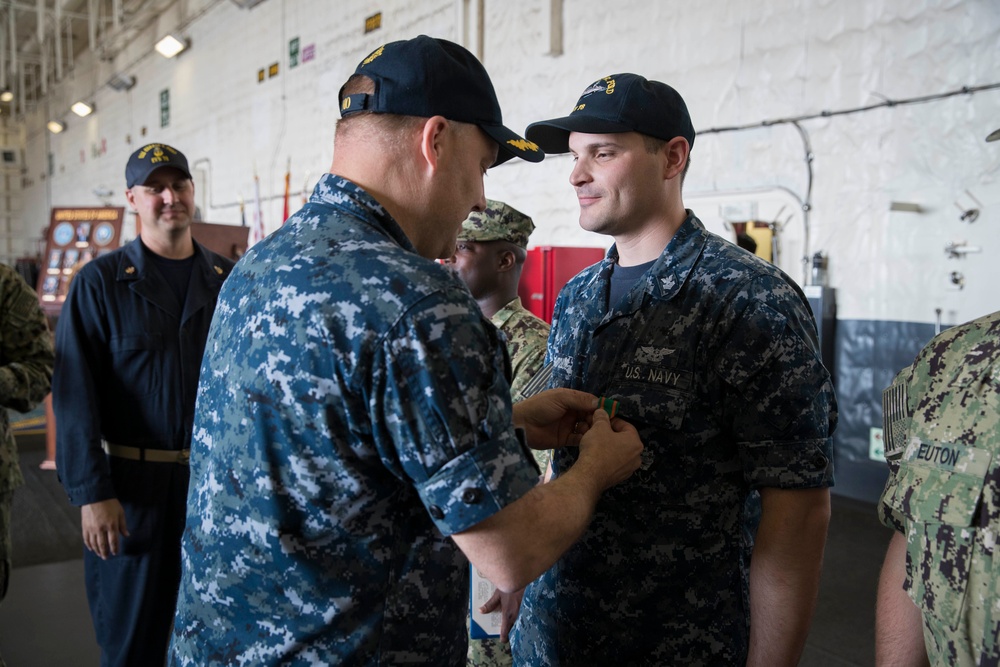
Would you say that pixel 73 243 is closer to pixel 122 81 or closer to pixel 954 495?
pixel 954 495

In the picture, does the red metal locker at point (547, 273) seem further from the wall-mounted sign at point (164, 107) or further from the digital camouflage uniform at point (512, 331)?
the wall-mounted sign at point (164, 107)

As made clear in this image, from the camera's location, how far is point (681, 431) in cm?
142

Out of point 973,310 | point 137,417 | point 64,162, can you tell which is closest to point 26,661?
point 137,417

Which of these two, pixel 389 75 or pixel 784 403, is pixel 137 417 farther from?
pixel 784 403

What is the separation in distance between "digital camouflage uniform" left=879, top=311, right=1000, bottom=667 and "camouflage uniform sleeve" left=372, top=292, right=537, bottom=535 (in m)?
0.60

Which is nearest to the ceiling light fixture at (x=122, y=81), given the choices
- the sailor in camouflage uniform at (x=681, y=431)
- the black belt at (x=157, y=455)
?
the black belt at (x=157, y=455)

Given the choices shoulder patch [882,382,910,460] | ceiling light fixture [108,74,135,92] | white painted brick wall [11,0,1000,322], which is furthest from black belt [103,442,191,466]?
ceiling light fixture [108,74,135,92]

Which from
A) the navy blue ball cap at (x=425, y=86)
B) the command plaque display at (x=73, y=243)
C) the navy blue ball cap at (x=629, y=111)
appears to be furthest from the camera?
the command plaque display at (x=73, y=243)

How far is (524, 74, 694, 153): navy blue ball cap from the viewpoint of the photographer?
153cm

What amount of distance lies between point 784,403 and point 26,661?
3.12 metres

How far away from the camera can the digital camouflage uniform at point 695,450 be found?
133 centimetres

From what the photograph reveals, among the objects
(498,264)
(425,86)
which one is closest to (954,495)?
(425,86)

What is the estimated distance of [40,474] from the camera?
18.6 feet

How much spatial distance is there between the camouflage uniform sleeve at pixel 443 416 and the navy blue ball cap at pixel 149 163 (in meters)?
2.08
